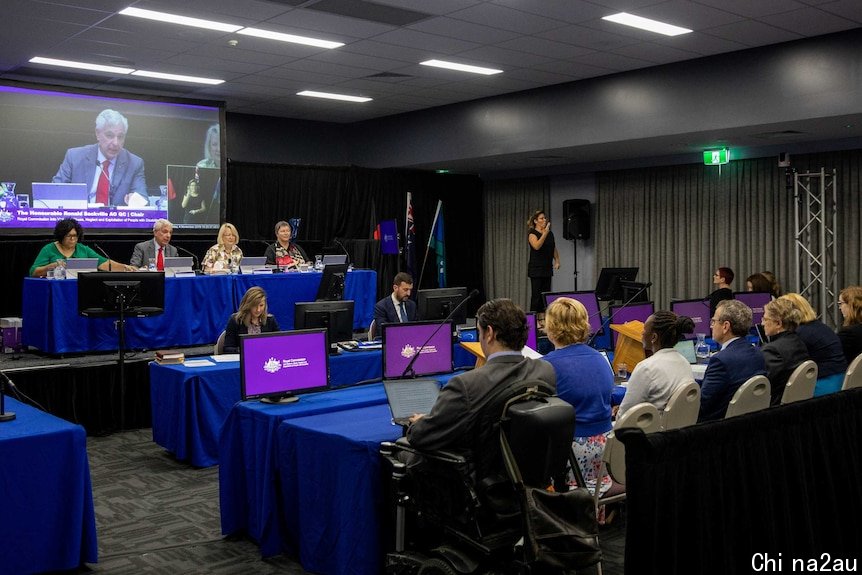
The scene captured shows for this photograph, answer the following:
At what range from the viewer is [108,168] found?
32.8ft

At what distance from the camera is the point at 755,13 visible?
704 centimetres

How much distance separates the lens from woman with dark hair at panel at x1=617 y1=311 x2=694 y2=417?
4215 millimetres

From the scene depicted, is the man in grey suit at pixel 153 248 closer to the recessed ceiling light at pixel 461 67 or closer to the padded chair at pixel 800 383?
the recessed ceiling light at pixel 461 67

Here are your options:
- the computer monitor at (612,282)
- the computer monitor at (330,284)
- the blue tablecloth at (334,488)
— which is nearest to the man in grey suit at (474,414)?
the blue tablecloth at (334,488)

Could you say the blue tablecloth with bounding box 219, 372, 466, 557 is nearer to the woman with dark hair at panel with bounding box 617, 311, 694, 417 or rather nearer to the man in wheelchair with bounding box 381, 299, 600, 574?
the man in wheelchair with bounding box 381, 299, 600, 574

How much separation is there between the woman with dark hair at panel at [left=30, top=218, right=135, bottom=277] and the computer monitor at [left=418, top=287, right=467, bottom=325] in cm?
300

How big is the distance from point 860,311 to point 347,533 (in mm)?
4309

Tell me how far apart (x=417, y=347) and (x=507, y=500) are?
219cm

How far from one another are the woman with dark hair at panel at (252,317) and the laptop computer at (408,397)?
2.26 meters

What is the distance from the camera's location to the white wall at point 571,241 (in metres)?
13.0

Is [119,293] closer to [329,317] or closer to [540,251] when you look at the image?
[329,317]

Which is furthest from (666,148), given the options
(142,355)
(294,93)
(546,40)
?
(142,355)

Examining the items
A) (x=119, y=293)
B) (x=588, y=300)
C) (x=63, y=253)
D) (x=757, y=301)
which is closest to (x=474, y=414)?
(x=588, y=300)

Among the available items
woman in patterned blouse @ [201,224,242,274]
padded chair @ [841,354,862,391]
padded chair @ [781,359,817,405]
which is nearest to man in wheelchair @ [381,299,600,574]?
padded chair @ [781,359,817,405]
